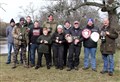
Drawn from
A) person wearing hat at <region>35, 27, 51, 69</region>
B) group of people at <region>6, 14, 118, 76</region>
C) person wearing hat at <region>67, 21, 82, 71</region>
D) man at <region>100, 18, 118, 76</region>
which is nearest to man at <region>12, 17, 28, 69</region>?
group of people at <region>6, 14, 118, 76</region>

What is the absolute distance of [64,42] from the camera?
1139 centimetres

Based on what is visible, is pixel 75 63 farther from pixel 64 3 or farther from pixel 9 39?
pixel 64 3

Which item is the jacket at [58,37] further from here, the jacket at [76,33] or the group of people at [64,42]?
the jacket at [76,33]

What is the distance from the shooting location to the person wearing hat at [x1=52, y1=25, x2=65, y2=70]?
11.2 metres

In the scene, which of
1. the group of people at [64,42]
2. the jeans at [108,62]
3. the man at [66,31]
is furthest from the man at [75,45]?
the jeans at [108,62]

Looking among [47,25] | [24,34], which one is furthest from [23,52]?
[47,25]

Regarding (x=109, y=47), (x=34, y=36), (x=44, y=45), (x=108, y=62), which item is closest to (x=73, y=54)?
(x=44, y=45)

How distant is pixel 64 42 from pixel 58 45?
269 mm

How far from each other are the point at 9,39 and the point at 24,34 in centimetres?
140

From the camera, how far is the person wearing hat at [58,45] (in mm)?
11211

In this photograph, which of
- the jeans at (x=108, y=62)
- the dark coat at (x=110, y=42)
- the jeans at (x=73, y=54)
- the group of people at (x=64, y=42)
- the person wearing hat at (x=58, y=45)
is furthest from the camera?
the person wearing hat at (x=58, y=45)

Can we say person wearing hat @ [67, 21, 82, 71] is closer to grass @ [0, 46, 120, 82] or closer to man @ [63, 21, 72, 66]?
man @ [63, 21, 72, 66]

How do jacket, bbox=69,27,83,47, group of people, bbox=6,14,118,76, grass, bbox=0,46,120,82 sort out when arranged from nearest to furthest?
1. grass, bbox=0,46,120,82
2. group of people, bbox=6,14,118,76
3. jacket, bbox=69,27,83,47

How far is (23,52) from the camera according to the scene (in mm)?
11727
